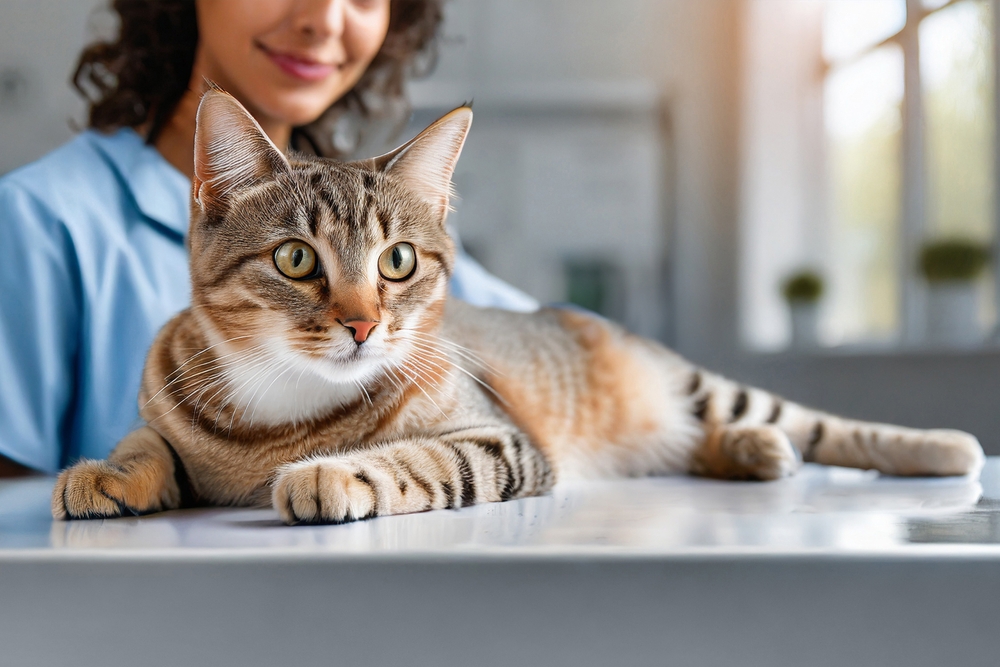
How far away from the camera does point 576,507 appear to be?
0.64m

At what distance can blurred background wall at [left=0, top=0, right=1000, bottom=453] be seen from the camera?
166 centimetres

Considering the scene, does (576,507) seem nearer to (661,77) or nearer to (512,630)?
(512,630)

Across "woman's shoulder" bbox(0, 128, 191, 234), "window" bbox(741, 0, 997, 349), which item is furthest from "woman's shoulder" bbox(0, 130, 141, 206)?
"window" bbox(741, 0, 997, 349)

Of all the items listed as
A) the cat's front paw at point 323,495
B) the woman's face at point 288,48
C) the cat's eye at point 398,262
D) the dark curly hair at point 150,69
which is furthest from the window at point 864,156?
the cat's front paw at point 323,495

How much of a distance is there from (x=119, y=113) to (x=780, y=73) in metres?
1.56

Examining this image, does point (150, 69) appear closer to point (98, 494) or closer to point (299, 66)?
point (299, 66)

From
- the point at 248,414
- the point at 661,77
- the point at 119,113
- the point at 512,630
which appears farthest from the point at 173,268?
the point at 661,77

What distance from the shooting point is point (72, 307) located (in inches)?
40.3

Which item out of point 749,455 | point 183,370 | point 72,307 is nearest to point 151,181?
point 72,307

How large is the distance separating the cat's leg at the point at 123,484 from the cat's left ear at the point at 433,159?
316mm

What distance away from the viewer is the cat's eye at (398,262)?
650 millimetres

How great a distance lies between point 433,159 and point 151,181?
1.82ft

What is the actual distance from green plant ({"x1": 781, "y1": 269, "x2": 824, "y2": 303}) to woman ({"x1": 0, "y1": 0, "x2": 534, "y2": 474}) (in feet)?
4.17

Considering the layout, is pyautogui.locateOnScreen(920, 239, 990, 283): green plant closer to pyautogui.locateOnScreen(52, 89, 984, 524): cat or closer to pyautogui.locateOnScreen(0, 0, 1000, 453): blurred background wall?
pyautogui.locateOnScreen(0, 0, 1000, 453): blurred background wall
